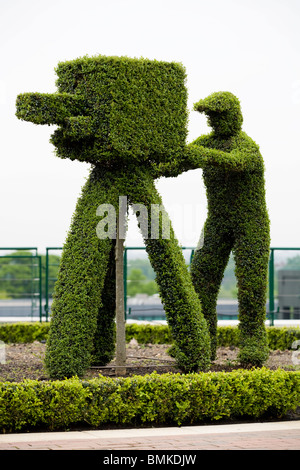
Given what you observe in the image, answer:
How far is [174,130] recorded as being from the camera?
871 centimetres

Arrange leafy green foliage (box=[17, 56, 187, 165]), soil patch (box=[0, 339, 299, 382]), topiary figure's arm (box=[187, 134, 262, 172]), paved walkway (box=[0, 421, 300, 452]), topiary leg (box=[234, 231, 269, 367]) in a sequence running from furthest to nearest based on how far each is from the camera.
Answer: topiary leg (box=[234, 231, 269, 367]) → topiary figure's arm (box=[187, 134, 262, 172]) → soil patch (box=[0, 339, 299, 382]) → leafy green foliage (box=[17, 56, 187, 165]) → paved walkway (box=[0, 421, 300, 452])

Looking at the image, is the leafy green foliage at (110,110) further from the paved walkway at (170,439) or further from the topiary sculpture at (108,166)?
the paved walkway at (170,439)

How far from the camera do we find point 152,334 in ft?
43.8

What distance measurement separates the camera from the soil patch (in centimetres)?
871

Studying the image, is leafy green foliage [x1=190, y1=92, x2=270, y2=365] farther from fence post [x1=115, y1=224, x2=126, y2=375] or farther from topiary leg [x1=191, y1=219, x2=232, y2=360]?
fence post [x1=115, y1=224, x2=126, y2=375]

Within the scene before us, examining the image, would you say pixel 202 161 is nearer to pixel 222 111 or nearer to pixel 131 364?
pixel 222 111

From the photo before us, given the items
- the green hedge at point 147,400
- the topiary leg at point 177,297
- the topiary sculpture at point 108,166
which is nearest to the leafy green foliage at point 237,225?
the topiary sculpture at point 108,166

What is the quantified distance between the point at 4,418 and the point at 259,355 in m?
3.92

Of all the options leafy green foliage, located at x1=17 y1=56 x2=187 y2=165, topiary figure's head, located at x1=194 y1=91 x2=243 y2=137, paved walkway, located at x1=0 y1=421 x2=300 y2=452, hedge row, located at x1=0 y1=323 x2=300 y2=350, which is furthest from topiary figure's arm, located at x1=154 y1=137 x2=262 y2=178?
hedge row, located at x1=0 y1=323 x2=300 y2=350

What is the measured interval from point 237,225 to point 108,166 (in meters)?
2.08

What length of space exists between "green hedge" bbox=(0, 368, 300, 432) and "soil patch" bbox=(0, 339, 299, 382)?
3.85ft

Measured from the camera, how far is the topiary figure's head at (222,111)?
923 centimetres

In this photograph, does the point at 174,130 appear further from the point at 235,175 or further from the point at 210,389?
the point at 210,389

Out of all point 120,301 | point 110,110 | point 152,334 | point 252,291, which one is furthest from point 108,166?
point 152,334
